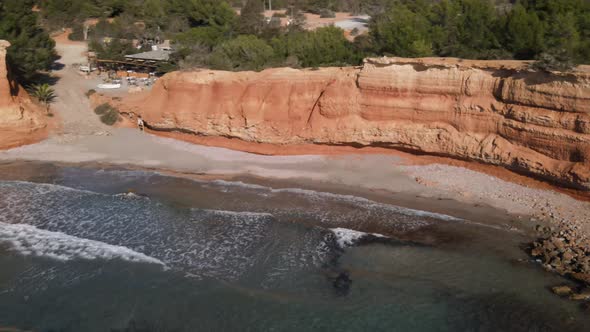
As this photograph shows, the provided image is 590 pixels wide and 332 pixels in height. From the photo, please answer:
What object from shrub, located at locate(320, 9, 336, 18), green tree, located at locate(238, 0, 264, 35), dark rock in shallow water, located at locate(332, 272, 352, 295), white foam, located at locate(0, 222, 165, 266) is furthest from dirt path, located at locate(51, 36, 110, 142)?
shrub, located at locate(320, 9, 336, 18)

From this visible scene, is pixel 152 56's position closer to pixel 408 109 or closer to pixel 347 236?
pixel 408 109

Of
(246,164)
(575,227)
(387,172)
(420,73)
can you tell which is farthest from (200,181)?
(575,227)

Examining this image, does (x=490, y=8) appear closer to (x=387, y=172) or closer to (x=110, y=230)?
(x=387, y=172)

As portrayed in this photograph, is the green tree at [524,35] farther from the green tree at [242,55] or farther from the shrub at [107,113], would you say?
the shrub at [107,113]

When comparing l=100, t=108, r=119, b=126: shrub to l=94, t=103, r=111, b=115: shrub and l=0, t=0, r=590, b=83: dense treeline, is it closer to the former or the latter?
l=94, t=103, r=111, b=115: shrub

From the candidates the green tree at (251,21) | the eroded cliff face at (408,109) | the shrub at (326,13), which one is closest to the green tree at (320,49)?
the eroded cliff face at (408,109)
